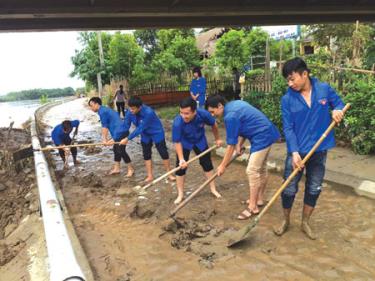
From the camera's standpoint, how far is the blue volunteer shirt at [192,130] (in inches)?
205

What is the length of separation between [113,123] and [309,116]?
4308mm

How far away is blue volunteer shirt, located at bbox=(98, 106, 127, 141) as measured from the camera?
23.3 ft

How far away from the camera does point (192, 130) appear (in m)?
5.33

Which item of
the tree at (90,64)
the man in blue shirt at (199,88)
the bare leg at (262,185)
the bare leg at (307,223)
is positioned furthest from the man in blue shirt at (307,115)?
the tree at (90,64)

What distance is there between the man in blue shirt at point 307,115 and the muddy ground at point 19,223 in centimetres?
299

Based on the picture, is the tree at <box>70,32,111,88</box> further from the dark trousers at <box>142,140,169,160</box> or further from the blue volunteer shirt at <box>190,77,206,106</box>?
the dark trousers at <box>142,140,169,160</box>

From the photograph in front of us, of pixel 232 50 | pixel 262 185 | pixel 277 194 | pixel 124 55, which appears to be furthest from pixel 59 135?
pixel 124 55

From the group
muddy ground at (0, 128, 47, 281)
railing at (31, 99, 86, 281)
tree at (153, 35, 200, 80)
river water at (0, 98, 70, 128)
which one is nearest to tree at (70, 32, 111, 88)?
tree at (153, 35, 200, 80)

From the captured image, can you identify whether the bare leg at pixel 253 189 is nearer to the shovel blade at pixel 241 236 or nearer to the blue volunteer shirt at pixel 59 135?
the shovel blade at pixel 241 236

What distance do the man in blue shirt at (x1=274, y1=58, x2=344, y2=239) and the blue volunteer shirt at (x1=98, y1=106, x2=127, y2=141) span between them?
3.92m

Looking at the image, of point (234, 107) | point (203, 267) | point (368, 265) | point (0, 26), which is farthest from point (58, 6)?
point (368, 265)

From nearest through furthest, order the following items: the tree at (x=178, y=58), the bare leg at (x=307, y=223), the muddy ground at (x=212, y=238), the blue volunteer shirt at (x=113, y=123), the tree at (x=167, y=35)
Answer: the muddy ground at (x=212, y=238)
the bare leg at (x=307, y=223)
the blue volunteer shirt at (x=113, y=123)
the tree at (x=178, y=58)
the tree at (x=167, y=35)

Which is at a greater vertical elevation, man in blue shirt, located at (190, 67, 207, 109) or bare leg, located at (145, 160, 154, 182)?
man in blue shirt, located at (190, 67, 207, 109)

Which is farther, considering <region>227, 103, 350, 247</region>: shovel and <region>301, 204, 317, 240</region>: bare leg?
<region>301, 204, 317, 240</region>: bare leg
